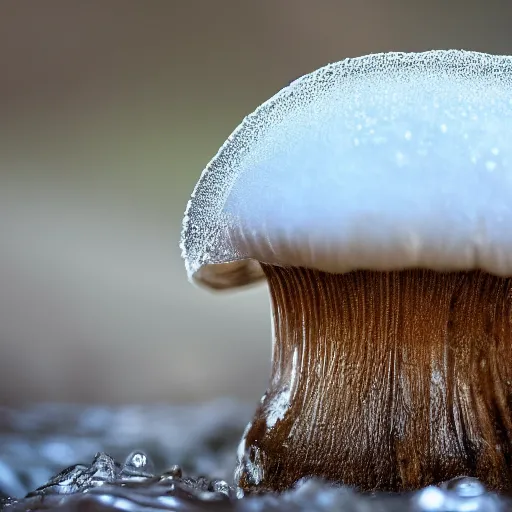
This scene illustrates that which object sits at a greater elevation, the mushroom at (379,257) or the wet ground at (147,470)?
the mushroom at (379,257)

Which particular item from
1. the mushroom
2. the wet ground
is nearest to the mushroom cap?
the mushroom

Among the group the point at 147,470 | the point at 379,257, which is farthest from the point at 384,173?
the point at 147,470

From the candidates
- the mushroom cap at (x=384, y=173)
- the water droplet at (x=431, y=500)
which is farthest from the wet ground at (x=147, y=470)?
the mushroom cap at (x=384, y=173)

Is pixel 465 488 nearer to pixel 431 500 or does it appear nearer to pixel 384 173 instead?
pixel 431 500

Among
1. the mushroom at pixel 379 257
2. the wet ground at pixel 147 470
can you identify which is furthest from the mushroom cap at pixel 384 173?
the wet ground at pixel 147 470

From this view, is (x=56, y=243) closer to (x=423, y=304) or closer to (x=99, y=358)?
(x=99, y=358)

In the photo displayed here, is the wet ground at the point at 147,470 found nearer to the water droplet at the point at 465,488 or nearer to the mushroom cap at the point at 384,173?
the water droplet at the point at 465,488

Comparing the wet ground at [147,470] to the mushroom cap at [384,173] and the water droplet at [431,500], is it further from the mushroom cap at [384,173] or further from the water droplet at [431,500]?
the mushroom cap at [384,173]
